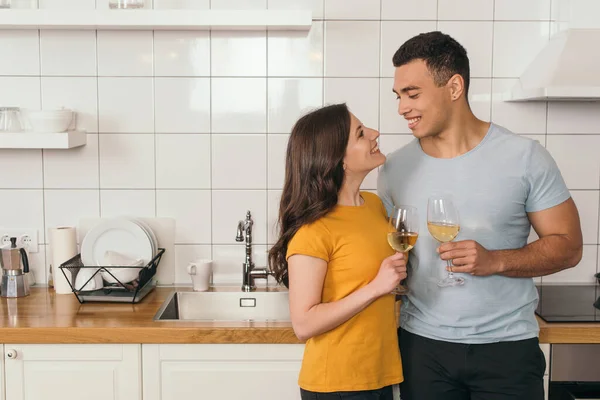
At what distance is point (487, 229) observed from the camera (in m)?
1.78

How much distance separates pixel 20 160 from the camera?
2549 millimetres

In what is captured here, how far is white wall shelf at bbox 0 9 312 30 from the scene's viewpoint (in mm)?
2266

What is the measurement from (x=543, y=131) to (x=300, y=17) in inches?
38.6

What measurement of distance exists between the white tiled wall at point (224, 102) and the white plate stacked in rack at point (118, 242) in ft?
0.36

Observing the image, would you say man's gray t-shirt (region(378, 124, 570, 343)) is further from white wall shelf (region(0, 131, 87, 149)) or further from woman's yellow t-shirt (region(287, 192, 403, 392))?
white wall shelf (region(0, 131, 87, 149))

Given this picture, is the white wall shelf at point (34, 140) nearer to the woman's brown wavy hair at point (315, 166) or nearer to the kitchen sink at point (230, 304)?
the kitchen sink at point (230, 304)

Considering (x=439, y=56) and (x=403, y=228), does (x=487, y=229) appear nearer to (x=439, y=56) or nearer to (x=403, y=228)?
(x=403, y=228)

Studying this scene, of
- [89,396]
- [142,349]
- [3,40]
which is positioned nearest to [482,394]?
[142,349]

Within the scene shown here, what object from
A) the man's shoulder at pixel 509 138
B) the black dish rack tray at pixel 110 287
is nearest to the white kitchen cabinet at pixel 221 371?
the black dish rack tray at pixel 110 287

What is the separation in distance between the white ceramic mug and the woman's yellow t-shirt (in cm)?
84

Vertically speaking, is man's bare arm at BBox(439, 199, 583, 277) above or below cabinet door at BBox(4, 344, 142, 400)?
above

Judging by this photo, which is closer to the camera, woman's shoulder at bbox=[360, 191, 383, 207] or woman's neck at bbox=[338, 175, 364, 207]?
woman's neck at bbox=[338, 175, 364, 207]

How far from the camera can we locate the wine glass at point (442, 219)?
166cm

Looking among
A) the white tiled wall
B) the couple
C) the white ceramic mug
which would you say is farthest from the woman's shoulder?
the white ceramic mug
